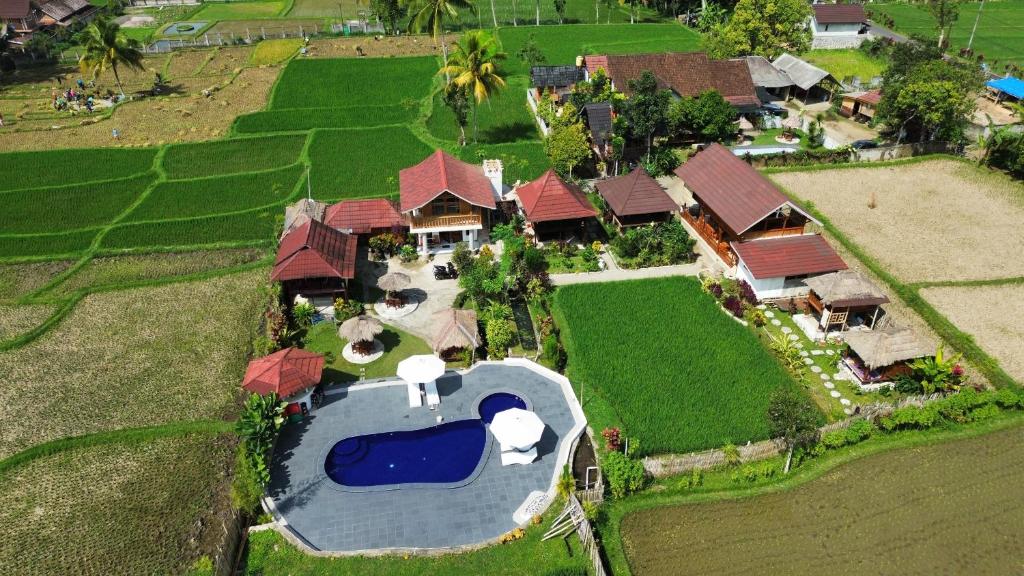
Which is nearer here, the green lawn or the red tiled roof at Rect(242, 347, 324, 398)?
the red tiled roof at Rect(242, 347, 324, 398)

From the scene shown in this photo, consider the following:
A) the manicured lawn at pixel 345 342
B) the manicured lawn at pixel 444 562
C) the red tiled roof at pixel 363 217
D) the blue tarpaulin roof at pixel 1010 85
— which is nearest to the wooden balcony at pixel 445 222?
the red tiled roof at pixel 363 217

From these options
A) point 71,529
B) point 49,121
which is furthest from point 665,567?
point 49,121

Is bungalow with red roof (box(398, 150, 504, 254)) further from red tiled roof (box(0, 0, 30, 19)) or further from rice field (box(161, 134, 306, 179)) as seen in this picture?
red tiled roof (box(0, 0, 30, 19))

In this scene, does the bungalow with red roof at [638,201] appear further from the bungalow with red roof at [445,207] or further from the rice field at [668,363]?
the bungalow with red roof at [445,207]

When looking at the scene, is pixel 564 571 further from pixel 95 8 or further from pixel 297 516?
pixel 95 8

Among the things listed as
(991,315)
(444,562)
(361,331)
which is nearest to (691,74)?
(991,315)

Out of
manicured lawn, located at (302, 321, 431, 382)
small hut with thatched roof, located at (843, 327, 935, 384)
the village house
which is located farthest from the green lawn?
manicured lawn, located at (302, 321, 431, 382)
